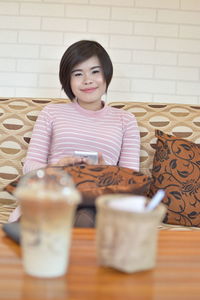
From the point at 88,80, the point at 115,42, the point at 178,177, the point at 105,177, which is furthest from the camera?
the point at 115,42

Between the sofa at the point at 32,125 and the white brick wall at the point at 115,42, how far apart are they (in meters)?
0.40

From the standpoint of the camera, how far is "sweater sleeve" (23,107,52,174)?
2.17 m

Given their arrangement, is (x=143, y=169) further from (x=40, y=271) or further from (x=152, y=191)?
(x=40, y=271)

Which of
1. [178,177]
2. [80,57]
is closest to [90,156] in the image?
[178,177]

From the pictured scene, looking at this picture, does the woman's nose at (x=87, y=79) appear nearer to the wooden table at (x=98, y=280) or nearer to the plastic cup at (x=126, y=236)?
the wooden table at (x=98, y=280)

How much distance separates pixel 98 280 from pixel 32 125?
1.54 metres

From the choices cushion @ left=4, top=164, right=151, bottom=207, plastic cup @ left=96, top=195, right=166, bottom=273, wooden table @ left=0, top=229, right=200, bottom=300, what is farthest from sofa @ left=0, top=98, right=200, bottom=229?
plastic cup @ left=96, top=195, right=166, bottom=273

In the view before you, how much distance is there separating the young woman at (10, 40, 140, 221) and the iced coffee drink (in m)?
1.28

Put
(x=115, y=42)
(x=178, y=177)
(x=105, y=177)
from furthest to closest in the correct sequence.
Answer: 1. (x=115, y=42)
2. (x=178, y=177)
3. (x=105, y=177)

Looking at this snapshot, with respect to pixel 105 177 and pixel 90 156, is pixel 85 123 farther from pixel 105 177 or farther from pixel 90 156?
pixel 105 177

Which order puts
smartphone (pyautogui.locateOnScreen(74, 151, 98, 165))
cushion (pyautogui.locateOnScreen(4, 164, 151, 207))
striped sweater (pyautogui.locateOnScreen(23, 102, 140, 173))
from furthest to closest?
striped sweater (pyautogui.locateOnScreen(23, 102, 140, 173)) < smartphone (pyautogui.locateOnScreen(74, 151, 98, 165)) < cushion (pyautogui.locateOnScreen(4, 164, 151, 207))

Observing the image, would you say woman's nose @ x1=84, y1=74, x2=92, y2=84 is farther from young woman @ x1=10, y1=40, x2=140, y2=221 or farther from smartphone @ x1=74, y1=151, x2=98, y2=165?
smartphone @ x1=74, y1=151, x2=98, y2=165

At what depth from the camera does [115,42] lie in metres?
2.81

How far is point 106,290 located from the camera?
84 cm
